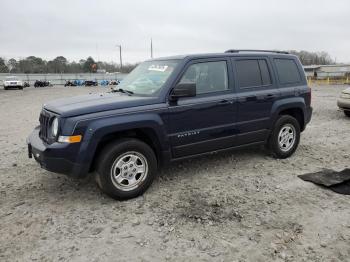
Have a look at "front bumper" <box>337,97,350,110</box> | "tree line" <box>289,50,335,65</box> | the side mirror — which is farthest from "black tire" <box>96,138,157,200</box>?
"tree line" <box>289,50,335,65</box>

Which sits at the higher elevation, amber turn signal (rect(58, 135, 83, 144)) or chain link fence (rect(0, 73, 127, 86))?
chain link fence (rect(0, 73, 127, 86))

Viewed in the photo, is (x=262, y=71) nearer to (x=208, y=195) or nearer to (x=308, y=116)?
(x=308, y=116)

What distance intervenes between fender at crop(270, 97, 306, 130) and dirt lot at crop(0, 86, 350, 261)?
808 mm

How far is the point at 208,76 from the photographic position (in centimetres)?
521

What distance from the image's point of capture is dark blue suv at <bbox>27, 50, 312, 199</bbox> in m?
4.20

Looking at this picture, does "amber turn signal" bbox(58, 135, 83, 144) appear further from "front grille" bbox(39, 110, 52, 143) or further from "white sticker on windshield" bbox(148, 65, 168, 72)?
"white sticker on windshield" bbox(148, 65, 168, 72)

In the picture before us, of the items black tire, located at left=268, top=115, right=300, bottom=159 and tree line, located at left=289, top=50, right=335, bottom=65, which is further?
tree line, located at left=289, top=50, right=335, bottom=65

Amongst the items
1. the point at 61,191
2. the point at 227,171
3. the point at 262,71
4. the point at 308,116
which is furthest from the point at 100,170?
the point at 308,116

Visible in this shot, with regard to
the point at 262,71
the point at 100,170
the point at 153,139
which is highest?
the point at 262,71

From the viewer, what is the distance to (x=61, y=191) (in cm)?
481

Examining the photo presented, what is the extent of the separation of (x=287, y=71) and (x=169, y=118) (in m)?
2.78

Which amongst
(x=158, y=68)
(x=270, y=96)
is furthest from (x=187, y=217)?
(x=270, y=96)

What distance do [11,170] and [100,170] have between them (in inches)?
88.4

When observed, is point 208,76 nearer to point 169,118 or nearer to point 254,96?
point 254,96
